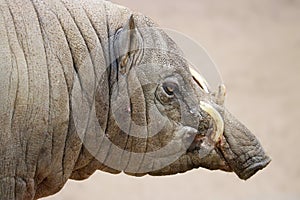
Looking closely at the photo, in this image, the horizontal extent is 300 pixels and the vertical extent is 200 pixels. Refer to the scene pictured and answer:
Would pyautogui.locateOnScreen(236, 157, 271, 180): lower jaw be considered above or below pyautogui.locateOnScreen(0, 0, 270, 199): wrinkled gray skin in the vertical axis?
below

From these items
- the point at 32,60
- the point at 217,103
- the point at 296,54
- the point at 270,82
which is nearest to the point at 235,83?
the point at 270,82

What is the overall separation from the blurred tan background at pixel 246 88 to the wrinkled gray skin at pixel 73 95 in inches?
64.8

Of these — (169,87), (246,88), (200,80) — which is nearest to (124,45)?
(169,87)

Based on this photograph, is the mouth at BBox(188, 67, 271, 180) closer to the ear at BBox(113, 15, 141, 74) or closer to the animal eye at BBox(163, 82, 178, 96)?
the animal eye at BBox(163, 82, 178, 96)

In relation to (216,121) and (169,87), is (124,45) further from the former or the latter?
(216,121)

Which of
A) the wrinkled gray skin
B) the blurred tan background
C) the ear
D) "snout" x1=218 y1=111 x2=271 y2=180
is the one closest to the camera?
the wrinkled gray skin

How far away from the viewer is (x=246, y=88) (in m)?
4.47

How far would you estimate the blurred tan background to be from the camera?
3744 millimetres

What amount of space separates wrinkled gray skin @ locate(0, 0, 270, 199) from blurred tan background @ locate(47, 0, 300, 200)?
164 cm

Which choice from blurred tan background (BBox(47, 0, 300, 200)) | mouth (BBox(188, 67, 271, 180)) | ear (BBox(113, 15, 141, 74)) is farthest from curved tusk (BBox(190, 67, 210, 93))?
blurred tan background (BBox(47, 0, 300, 200))

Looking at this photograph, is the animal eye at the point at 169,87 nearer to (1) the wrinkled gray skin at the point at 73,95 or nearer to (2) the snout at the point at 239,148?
(1) the wrinkled gray skin at the point at 73,95

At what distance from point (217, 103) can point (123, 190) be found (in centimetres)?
171

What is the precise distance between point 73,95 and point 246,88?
2723 millimetres

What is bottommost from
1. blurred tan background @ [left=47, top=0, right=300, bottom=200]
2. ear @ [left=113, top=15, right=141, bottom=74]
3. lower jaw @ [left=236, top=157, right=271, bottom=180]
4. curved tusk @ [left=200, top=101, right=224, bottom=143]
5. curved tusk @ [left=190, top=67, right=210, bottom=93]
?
blurred tan background @ [left=47, top=0, right=300, bottom=200]
